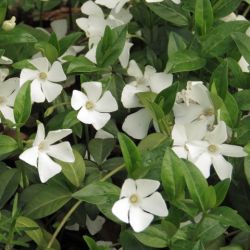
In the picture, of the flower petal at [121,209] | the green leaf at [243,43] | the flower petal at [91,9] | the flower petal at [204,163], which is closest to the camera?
the flower petal at [121,209]

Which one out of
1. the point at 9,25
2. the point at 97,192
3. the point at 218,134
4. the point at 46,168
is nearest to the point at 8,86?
the point at 9,25

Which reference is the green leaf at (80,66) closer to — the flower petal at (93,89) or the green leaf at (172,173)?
the flower petal at (93,89)

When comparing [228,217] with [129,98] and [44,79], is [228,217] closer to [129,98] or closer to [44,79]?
[129,98]

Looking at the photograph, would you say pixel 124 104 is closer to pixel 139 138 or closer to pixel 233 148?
pixel 139 138

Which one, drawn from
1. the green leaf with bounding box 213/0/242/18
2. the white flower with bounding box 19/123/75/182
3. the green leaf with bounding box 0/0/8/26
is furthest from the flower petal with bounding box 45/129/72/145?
the green leaf with bounding box 213/0/242/18

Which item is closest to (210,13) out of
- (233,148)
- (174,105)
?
(174,105)

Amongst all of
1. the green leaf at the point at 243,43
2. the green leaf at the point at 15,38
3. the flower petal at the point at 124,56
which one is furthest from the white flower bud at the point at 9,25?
the green leaf at the point at 243,43
